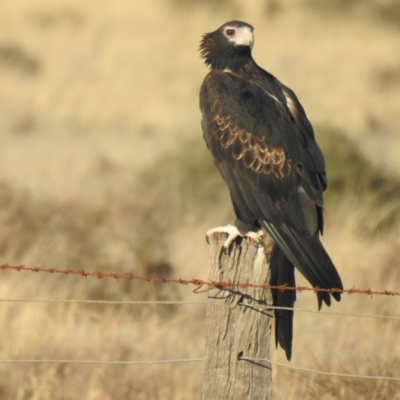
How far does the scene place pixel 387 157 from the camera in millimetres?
15367

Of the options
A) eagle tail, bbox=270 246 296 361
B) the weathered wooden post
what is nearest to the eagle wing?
eagle tail, bbox=270 246 296 361

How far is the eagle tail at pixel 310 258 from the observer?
201 inches

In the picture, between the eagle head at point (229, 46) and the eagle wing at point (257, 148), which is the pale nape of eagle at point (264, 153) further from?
the eagle head at point (229, 46)

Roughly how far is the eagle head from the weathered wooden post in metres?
2.98

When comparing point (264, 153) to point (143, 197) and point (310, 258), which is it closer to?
point (310, 258)

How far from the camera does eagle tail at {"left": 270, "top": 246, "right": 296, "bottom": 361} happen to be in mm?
4930

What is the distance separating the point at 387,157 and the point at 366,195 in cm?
323

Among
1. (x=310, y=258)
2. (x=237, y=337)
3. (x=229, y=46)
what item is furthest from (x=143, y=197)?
(x=237, y=337)

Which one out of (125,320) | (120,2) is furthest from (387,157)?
(120,2)

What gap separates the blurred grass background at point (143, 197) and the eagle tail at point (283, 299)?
939 mm

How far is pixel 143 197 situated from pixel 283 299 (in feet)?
22.8

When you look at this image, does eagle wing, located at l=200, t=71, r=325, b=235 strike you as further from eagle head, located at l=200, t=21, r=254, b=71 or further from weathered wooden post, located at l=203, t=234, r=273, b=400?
weathered wooden post, located at l=203, t=234, r=273, b=400

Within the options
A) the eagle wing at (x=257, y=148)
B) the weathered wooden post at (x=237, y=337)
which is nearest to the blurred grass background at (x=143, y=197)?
the eagle wing at (x=257, y=148)

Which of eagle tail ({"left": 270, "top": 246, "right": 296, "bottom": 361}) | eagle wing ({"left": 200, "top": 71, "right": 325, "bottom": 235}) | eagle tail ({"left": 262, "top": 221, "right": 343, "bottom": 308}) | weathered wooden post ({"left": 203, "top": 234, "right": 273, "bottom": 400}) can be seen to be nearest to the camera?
weathered wooden post ({"left": 203, "top": 234, "right": 273, "bottom": 400})
